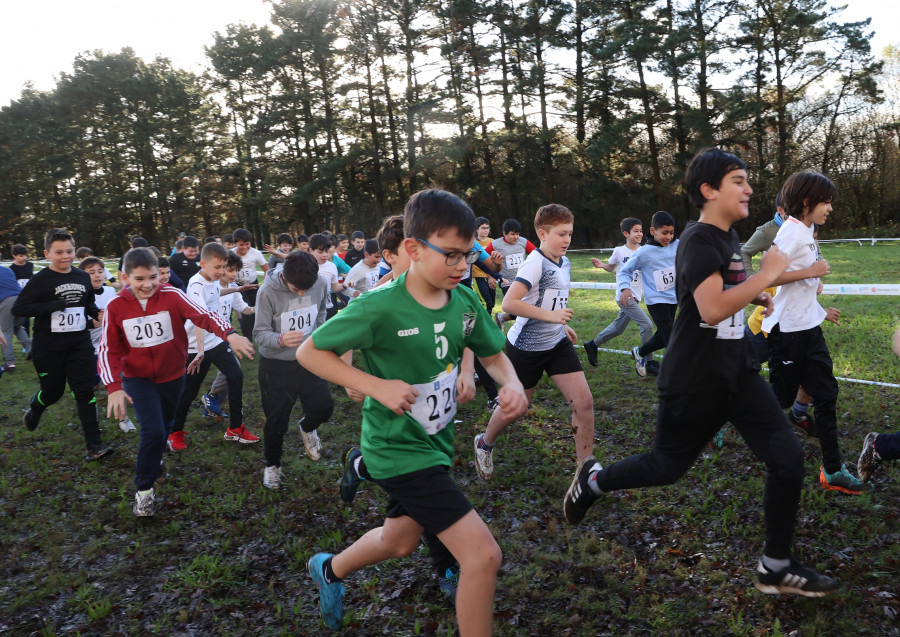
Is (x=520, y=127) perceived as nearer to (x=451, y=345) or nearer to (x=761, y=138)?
(x=761, y=138)

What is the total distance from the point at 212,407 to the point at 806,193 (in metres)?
6.75

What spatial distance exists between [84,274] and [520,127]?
31.0m

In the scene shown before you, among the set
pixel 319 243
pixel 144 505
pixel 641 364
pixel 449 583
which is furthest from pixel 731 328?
pixel 319 243

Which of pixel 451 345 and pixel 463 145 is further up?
pixel 463 145

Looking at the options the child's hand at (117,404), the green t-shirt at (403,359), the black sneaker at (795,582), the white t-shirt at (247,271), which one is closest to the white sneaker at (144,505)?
the child's hand at (117,404)

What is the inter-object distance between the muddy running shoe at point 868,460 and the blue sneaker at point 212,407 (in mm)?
6619

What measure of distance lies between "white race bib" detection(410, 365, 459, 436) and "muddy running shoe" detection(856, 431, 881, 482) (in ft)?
10.0

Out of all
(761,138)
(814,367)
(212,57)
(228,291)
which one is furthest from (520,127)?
(814,367)

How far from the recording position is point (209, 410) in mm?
7492

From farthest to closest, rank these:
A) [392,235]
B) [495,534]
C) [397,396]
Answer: [392,235] < [495,534] < [397,396]

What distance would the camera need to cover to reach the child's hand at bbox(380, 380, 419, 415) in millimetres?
2379

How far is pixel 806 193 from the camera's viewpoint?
4031mm

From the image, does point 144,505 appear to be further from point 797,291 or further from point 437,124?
point 437,124

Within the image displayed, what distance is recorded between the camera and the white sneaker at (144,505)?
4.69 m
